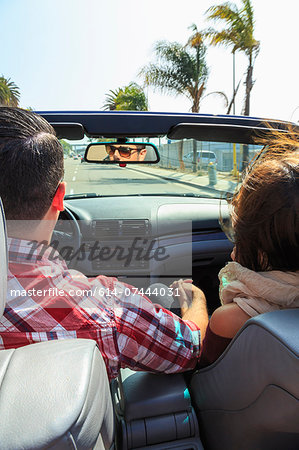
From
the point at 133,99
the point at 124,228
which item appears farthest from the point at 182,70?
the point at 124,228

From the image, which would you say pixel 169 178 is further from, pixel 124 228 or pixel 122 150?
pixel 122 150

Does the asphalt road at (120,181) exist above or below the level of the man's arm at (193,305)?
above

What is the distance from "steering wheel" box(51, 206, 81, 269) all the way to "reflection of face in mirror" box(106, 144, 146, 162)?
38.0 inches

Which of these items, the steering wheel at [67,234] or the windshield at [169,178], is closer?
the steering wheel at [67,234]

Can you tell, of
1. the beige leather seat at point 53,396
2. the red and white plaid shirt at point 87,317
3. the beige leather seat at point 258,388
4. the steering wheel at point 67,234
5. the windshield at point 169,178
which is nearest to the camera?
the beige leather seat at point 53,396

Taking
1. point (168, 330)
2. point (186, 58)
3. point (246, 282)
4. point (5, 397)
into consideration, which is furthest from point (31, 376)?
point (186, 58)

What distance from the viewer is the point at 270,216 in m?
1.21

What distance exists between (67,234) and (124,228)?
1.92ft

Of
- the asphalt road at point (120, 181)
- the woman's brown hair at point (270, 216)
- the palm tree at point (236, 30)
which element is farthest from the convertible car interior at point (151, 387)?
the palm tree at point (236, 30)

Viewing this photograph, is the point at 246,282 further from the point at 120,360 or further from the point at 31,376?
the point at 31,376

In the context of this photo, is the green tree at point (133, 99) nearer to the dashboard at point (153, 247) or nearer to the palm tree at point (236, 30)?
the palm tree at point (236, 30)

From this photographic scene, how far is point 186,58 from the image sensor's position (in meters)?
19.4

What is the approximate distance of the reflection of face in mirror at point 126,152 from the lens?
2.35 meters

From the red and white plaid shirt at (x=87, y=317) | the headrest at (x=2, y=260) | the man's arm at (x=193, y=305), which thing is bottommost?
the man's arm at (x=193, y=305)
